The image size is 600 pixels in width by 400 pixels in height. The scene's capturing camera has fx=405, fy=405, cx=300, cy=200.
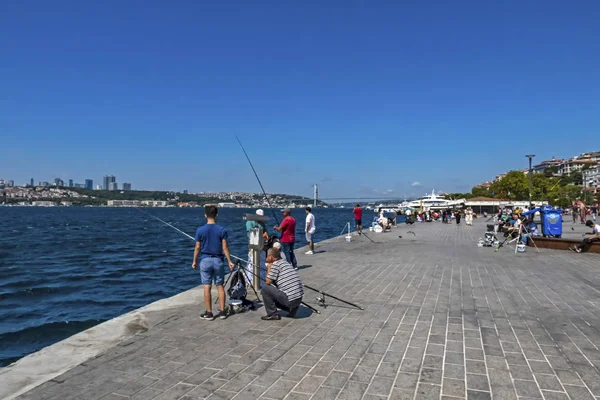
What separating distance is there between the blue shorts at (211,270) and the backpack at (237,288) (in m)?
0.57

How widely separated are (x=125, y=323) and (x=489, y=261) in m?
10.3

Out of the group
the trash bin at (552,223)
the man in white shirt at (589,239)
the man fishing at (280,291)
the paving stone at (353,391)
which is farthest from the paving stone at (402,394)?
the trash bin at (552,223)

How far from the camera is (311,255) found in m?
13.5

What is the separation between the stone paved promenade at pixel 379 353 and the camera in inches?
141

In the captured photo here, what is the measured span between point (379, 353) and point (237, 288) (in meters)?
2.74

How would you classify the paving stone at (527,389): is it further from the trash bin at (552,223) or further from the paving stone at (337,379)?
the trash bin at (552,223)

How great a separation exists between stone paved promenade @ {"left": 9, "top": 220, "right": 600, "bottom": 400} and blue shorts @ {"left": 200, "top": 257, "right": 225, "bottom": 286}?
23.6 inches

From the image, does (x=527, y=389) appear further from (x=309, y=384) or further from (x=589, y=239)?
(x=589, y=239)

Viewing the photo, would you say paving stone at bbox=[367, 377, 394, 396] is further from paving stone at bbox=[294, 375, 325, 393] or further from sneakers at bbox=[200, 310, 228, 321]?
sneakers at bbox=[200, 310, 228, 321]

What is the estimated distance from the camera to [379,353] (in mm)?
4473

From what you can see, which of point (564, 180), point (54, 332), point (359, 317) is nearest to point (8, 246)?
point (54, 332)

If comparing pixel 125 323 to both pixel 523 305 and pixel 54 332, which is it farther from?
pixel 523 305

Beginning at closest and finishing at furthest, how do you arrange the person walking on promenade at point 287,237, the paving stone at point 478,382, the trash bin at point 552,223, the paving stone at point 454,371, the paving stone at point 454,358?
the paving stone at point 478,382 < the paving stone at point 454,371 < the paving stone at point 454,358 < the person walking on promenade at point 287,237 < the trash bin at point 552,223

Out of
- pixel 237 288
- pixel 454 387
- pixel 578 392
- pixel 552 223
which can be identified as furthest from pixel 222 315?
pixel 552 223
